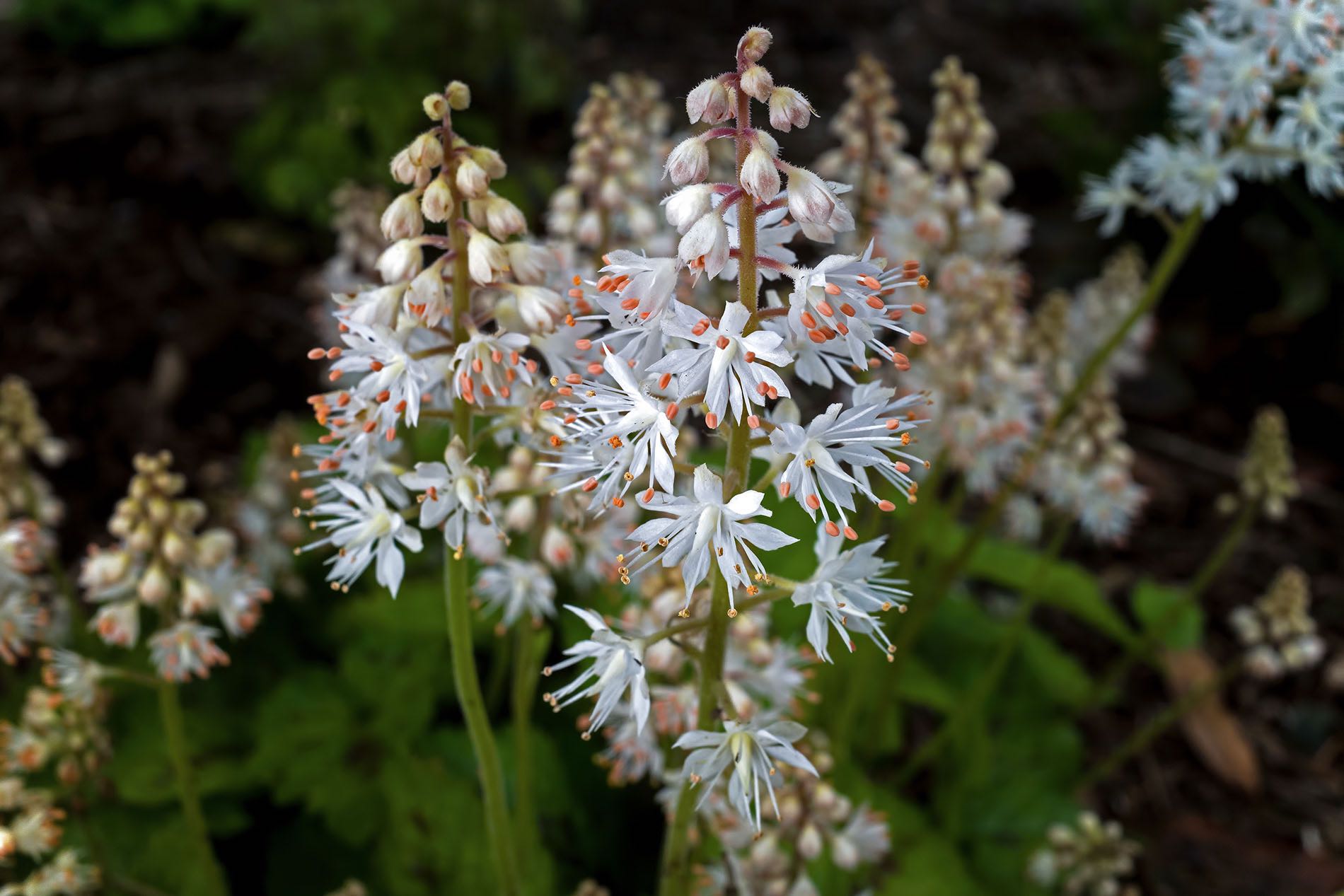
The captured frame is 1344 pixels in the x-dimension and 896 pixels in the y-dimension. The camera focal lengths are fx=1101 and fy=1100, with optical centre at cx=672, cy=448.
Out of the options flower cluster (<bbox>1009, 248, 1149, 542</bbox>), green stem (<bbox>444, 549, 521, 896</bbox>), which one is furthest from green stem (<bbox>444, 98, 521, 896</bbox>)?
flower cluster (<bbox>1009, 248, 1149, 542</bbox>)

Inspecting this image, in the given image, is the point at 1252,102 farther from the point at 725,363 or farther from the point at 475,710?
the point at 475,710

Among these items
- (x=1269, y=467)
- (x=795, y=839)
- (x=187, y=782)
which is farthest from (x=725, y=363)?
(x=1269, y=467)

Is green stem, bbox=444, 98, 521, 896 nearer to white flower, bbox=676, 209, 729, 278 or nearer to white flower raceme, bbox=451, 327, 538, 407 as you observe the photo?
white flower raceme, bbox=451, 327, 538, 407

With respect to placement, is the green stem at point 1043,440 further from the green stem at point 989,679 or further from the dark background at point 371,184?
→ the dark background at point 371,184

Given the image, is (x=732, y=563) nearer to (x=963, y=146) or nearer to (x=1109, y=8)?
(x=963, y=146)

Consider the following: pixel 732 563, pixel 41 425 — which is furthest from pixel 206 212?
pixel 732 563

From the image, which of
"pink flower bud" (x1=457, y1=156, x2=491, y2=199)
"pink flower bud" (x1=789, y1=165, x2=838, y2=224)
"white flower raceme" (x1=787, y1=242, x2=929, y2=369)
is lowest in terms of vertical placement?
"white flower raceme" (x1=787, y1=242, x2=929, y2=369)
